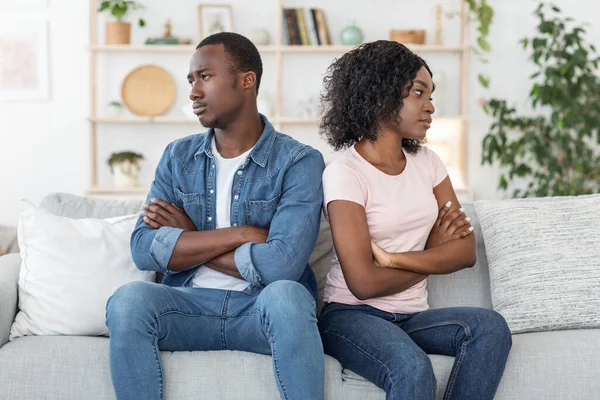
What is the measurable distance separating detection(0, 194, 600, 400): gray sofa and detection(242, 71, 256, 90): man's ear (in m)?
0.74

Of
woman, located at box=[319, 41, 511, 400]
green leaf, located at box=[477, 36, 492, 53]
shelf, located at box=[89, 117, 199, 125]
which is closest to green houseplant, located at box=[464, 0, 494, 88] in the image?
green leaf, located at box=[477, 36, 492, 53]

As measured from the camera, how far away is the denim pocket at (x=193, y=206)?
226cm

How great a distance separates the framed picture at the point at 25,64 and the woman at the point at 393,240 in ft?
11.1

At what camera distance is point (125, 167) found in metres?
5.04

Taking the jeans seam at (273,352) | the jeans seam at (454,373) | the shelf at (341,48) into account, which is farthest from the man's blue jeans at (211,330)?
the shelf at (341,48)

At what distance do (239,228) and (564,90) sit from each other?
2998 mm

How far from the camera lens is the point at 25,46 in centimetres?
523

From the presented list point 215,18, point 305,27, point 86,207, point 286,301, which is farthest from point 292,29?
point 286,301

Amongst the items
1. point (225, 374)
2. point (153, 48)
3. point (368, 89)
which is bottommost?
point (225, 374)

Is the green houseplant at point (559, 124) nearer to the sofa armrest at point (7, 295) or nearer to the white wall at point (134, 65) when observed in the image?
the white wall at point (134, 65)

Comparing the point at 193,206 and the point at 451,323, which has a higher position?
the point at 193,206

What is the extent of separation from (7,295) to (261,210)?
73cm

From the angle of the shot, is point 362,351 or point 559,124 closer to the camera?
point 362,351

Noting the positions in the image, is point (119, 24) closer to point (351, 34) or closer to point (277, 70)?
point (277, 70)
